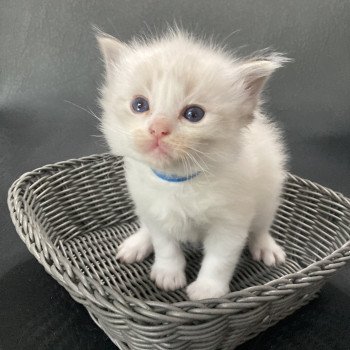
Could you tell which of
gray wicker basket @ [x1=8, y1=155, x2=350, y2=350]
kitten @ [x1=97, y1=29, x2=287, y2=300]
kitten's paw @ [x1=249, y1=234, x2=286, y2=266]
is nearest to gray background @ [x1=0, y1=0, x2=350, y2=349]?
gray wicker basket @ [x1=8, y1=155, x2=350, y2=350]

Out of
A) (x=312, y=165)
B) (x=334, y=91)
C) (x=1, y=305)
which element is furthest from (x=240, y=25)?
(x=1, y=305)

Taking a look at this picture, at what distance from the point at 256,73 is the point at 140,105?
0.26m

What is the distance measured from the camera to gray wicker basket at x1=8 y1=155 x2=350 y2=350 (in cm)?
102

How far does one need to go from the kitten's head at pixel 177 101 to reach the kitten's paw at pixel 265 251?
1.78ft

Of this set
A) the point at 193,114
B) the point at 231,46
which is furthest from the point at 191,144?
the point at 231,46

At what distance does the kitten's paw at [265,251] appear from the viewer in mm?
1508

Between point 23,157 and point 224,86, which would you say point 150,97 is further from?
point 23,157

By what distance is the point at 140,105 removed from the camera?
39.3 inches

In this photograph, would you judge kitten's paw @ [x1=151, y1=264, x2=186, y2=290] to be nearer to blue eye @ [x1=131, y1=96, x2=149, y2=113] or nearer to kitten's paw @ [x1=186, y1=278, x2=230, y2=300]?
kitten's paw @ [x1=186, y1=278, x2=230, y2=300]

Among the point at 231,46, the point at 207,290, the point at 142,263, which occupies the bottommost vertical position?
the point at 142,263

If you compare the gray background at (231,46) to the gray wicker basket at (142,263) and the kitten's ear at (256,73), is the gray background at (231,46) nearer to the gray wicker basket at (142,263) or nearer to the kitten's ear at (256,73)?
the gray wicker basket at (142,263)

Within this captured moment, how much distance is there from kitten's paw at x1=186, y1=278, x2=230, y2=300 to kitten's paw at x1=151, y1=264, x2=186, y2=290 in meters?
0.09

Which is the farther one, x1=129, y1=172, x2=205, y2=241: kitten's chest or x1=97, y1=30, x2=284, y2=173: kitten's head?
x1=129, y1=172, x2=205, y2=241: kitten's chest

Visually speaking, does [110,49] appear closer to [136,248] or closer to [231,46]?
[136,248]
